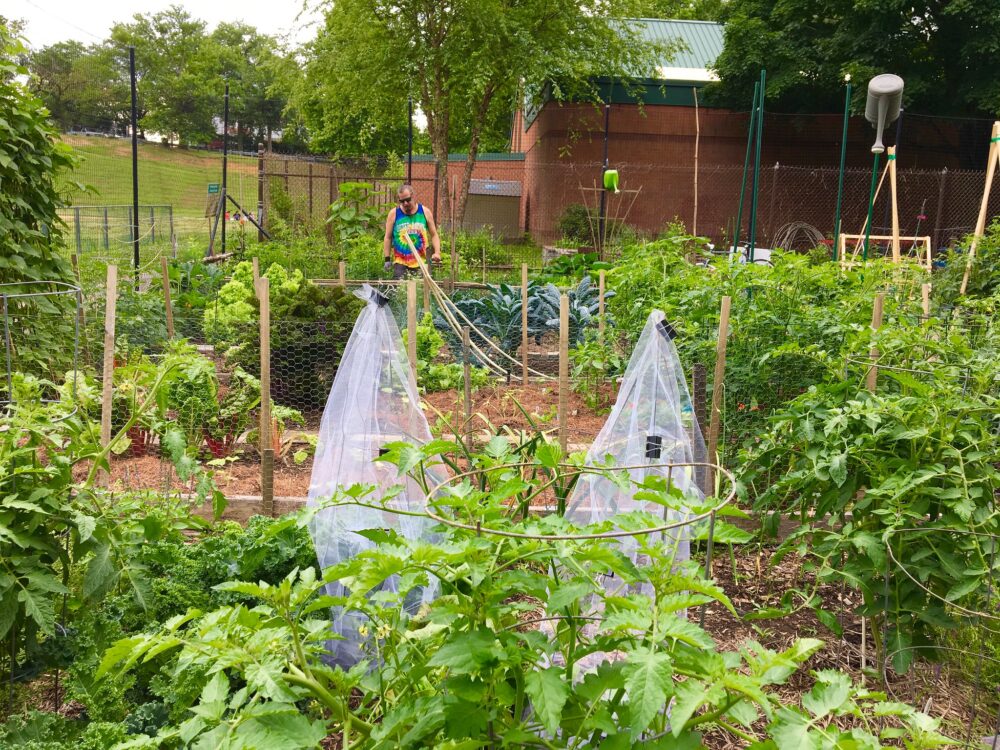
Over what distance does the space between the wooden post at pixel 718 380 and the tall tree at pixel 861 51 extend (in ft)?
52.6

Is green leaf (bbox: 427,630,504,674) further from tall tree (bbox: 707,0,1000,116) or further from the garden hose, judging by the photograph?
tall tree (bbox: 707,0,1000,116)

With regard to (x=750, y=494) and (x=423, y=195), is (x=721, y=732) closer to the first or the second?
(x=750, y=494)

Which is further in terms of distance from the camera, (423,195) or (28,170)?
(423,195)

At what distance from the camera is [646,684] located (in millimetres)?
1510

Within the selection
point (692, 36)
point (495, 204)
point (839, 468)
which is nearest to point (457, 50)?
point (495, 204)

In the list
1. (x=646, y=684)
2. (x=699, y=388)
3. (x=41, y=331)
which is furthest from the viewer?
(x=41, y=331)

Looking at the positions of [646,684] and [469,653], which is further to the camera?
[469,653]

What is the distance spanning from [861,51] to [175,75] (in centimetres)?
4301

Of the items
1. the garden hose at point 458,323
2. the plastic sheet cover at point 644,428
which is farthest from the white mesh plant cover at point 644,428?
the garden hose at point 458,323

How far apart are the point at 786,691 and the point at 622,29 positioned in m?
16.5

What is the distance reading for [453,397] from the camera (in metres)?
7.00

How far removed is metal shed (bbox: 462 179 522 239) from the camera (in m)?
24.7

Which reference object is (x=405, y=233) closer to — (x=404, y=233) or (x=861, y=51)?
(x=404, y=233)

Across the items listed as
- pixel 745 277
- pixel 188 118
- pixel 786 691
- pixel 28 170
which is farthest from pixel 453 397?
pixel 188 118
